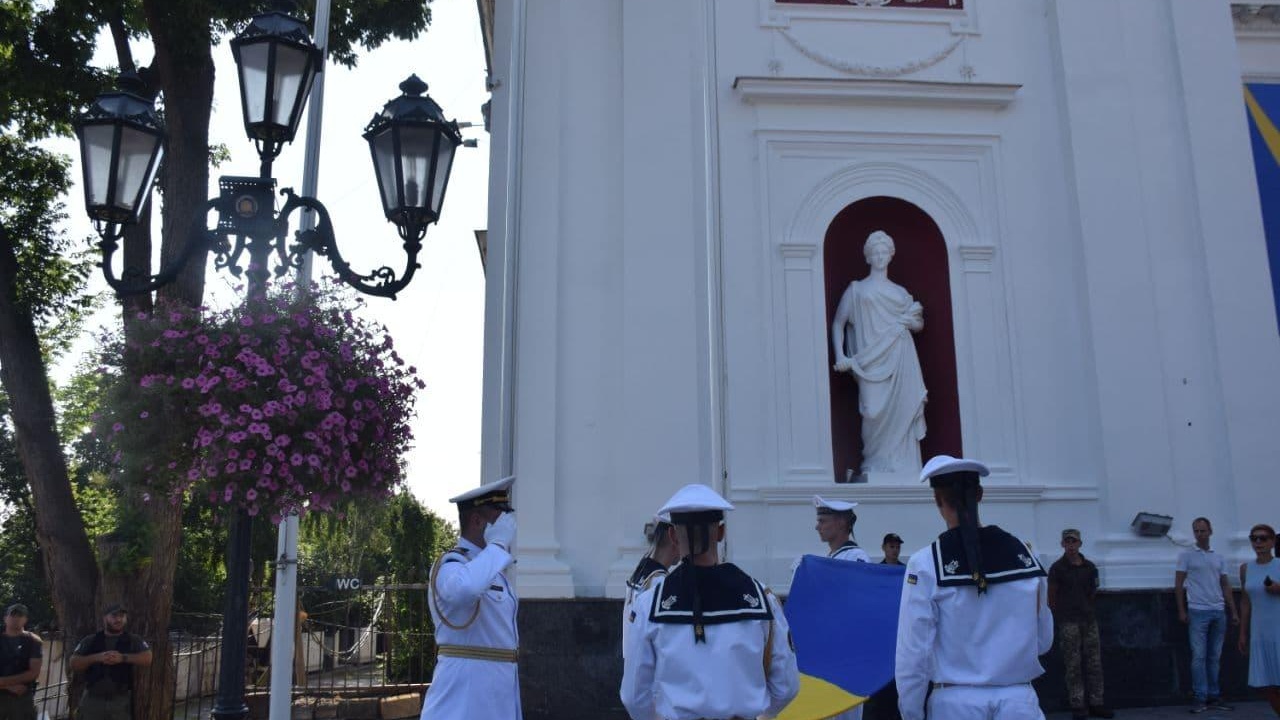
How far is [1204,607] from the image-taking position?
394 inches

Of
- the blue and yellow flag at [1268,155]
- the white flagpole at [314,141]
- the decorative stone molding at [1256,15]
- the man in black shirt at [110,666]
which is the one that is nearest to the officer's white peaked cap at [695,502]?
the white flagpole at [314,141]

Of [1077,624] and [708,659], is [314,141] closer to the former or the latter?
[708,659]

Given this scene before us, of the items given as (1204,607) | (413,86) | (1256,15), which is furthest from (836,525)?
(1256,15)

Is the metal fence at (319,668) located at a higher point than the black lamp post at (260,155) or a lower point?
lower

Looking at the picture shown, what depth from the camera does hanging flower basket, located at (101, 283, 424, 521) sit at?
14.9 feet

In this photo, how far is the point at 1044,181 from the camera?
12.0m

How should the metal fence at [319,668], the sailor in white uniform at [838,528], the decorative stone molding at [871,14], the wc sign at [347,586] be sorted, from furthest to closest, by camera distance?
the metal fence at [319,668]
the decorative stone molding at [871,14]
the wc sign at [347,586]
the sailor in white uniform at [838,528]

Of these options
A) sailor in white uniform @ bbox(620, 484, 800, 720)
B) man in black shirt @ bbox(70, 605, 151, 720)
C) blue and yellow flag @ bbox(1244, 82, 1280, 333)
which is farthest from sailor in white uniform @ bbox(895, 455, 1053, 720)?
blue and yellow flag @ bbox(1244, 82, 1280, 333)

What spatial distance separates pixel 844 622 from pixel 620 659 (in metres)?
3.78

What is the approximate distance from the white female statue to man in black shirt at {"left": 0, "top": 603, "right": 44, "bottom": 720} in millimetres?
8184

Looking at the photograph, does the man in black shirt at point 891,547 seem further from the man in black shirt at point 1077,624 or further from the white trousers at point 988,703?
the white trousers at point 988,703

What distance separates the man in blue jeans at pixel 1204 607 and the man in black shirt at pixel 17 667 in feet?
34.8

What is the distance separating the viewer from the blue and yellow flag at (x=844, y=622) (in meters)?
6.49

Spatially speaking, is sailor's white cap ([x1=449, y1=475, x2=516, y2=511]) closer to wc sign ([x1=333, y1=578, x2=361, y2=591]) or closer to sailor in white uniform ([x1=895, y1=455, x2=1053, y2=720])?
sailor in white uniform ([x1=895, y1=455, x2=1053, y2=720])
